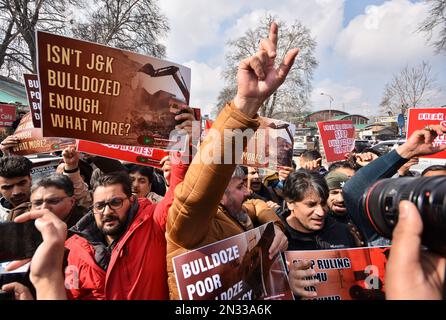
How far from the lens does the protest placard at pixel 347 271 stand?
194 cm

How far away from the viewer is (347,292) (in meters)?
1.95

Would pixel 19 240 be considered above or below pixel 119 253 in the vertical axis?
above

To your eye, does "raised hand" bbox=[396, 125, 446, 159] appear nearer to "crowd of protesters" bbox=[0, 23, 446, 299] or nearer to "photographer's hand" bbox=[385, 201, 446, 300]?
"crowd of protesters" bbox=[0, 23, 446, 299]

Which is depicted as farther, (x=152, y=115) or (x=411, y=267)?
(x=152, y=115)

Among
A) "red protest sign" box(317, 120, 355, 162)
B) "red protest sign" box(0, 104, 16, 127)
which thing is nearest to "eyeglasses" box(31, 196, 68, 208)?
"red protest sign" box(317, 120, 355, 162)

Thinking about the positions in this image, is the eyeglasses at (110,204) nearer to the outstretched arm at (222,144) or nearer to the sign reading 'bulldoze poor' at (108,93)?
the sign reading 'bulldoze poor' at (108,93)

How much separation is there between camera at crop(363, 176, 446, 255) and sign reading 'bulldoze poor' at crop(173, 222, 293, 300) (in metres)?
0.68

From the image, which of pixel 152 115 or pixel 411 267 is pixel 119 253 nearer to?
pixel 152 115

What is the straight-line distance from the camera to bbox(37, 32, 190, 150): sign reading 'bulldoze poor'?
1975 mm

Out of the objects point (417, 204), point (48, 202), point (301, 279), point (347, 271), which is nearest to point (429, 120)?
point (347, 271)

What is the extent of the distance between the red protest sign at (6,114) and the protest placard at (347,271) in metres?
6.26

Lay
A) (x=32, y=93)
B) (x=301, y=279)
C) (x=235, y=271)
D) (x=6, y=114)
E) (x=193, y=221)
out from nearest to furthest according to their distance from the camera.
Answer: (x=193, y=221), (x=235, y=271), (x=301, y=279), (x=32, y=93), (x=6, y=114)

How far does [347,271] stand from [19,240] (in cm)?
169

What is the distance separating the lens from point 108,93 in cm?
216
